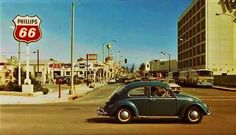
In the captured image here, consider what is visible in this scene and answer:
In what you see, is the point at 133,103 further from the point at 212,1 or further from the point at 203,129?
the point at 212,1

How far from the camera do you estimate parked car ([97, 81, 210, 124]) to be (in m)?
16.0

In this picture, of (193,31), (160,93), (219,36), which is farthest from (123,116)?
(193,31)

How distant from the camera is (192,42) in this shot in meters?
133

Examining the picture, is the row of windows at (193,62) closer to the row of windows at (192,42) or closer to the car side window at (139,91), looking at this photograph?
the row of windows at (192,42)

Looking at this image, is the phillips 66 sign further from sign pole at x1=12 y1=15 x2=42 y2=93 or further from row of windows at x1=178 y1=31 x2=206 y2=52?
row of windows at x1=178 y1=31 x2=206 y2=52

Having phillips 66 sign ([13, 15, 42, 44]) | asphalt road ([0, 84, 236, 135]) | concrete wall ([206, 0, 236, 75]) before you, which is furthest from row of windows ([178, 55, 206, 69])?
asphalt road ([0, 84, 236, 135])

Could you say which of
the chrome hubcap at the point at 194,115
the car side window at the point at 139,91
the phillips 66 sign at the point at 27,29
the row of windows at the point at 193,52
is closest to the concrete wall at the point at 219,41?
the row of windows at the point at 193,52

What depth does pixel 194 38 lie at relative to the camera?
130 meters

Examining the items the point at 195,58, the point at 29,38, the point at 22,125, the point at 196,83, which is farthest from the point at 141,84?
the point at 195,58

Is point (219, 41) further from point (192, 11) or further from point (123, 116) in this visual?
point (123, 116)

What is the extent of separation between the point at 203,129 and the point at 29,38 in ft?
85.6

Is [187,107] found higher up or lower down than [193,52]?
lower down

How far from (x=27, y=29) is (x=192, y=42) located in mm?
99405

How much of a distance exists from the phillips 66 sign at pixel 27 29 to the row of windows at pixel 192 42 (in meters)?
79.5
